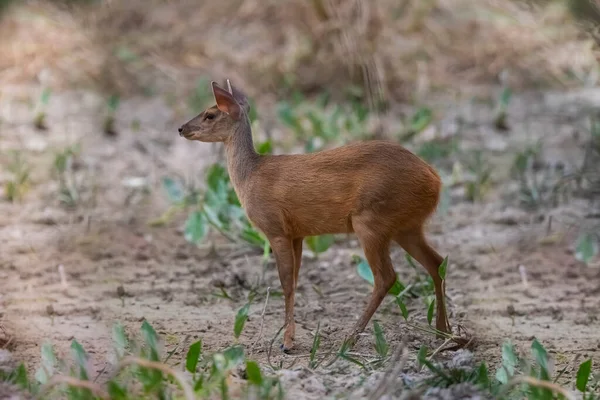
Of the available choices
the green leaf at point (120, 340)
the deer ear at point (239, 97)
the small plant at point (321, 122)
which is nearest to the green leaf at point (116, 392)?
the green leaf at point (120, 340)

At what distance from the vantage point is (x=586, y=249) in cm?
588

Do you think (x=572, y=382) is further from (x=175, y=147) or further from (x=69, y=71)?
(x=69, y=71)

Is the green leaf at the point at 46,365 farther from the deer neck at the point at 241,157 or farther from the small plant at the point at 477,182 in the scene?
the small plant at the point at 477,182

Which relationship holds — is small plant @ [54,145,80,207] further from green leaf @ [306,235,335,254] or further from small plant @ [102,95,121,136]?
green leaf @ [306,235,335,254]

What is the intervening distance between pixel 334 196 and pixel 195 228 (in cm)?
165

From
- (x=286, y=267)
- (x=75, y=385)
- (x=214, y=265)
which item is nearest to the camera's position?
(x=75, y=385)

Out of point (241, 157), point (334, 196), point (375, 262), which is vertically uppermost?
point (241, 157)

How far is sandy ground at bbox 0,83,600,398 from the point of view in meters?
4.83

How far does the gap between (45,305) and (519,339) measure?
260cm

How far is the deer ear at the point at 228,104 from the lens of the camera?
4.99 meters

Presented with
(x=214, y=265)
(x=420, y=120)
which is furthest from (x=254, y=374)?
(x=420, y=120)

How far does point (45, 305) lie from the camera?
5.30m

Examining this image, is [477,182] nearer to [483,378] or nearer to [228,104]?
[228,104]

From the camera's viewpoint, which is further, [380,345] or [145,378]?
[380,345]
